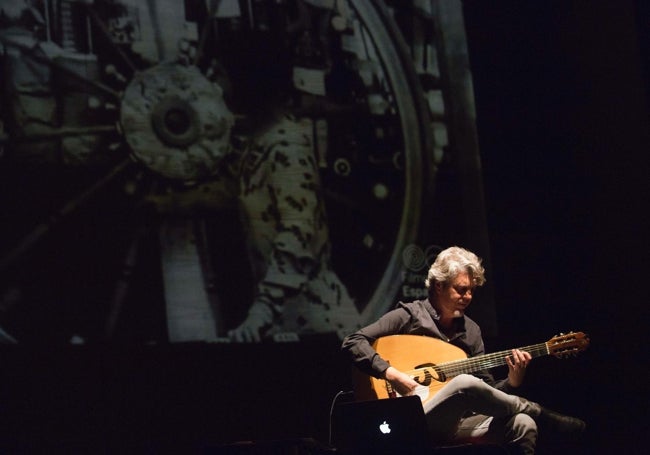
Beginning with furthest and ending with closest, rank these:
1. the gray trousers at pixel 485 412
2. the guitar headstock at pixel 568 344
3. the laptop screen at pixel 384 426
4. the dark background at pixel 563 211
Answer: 1. the dark background at pixel 563 211
2. the guitar headstock at pixel 568 344
3. the gray trousers at pixel 485 412
4. the laptop screen at pixel 384 426

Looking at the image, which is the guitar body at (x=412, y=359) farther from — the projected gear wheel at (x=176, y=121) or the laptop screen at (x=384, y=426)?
the projected gear wheel at (x=176, y=121)

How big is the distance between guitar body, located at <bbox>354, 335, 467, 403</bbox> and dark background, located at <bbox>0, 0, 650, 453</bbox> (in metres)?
0.51

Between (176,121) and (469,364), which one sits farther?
(176,121)

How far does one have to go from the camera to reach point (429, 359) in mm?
3645

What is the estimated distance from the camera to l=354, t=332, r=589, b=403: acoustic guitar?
3.57 m

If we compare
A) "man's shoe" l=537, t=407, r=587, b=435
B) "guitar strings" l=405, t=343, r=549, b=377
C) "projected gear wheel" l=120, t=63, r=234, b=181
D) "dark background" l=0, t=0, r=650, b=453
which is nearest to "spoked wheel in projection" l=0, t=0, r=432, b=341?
"projected gear wheel" l=120, t=63, r=234, b=181

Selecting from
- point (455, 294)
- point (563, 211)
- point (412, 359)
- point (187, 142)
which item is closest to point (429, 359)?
point (412, 359)

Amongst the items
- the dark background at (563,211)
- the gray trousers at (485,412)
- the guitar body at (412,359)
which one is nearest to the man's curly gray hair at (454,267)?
the guitar body at (412,359)

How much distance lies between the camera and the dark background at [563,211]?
4598 millimetres

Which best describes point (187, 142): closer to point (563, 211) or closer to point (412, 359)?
point (412, 359)

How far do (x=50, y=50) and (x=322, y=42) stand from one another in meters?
1.36

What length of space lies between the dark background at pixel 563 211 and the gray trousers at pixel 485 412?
91 centimetres

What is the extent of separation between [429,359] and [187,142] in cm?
149

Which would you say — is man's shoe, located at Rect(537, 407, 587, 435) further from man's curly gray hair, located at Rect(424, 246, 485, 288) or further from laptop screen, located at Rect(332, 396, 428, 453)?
man's curly gray hair, located at Rect(424, 246, 485, 288)
